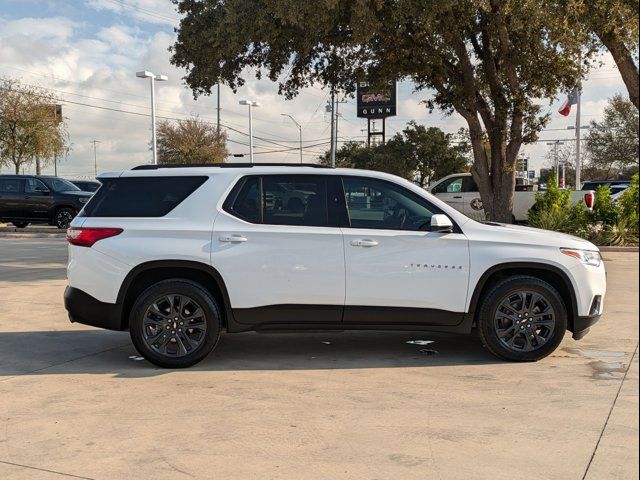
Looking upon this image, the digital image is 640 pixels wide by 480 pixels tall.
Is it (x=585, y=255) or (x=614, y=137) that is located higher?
(x=614, y=137)

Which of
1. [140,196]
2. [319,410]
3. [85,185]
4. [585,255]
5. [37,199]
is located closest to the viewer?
[319,410]

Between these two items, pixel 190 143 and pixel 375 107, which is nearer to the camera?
pixel 190 143

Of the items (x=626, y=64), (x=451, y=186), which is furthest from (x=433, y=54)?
(x=451, y=186)

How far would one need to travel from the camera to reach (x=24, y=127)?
36781 millimetres

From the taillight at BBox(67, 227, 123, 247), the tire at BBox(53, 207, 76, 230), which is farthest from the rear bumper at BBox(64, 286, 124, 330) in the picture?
the tire at BBox(53, 207, 76, 230)

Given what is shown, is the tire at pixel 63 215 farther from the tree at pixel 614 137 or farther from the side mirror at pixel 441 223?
the tree at pixel 614 137

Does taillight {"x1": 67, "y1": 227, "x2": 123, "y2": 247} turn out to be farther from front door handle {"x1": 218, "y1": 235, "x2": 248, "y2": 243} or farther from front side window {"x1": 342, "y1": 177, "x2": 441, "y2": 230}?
front side window {"x1": 342, "y1": 177, "x2": 441, "y2": 230}

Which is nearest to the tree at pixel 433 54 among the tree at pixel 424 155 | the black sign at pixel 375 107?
the tree at pixel 424 155

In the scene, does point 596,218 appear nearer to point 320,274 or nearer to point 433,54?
point 433,54

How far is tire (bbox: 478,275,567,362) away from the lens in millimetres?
5754

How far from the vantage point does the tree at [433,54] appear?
14250 millimetres

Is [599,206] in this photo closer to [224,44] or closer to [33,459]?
[224,44]

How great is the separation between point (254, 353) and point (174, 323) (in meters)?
1.04

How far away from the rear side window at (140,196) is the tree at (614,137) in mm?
48219
